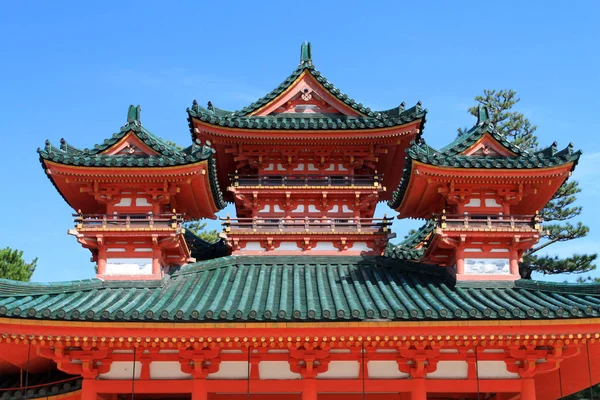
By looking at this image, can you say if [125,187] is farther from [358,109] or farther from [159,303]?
[358,109]

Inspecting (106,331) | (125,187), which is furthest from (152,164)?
(106,331)

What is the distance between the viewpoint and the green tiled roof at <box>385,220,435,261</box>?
22094 mm

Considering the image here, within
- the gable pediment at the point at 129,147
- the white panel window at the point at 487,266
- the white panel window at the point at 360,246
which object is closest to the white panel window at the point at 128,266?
the gable pediment at the point at 129,147

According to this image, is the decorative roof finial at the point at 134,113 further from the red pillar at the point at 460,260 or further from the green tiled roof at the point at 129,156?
the red pillar at the point at 460,260

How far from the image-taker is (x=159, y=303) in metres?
14.4

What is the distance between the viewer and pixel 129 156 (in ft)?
54.9

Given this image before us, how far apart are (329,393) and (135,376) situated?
4.78 meters

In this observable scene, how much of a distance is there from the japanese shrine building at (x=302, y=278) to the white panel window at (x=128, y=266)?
0.04 metres

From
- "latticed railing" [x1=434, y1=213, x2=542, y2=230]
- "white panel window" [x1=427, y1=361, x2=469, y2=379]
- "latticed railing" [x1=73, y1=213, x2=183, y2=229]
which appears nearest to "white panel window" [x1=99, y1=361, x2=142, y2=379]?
"latticed railing" [x1=73, y1=213, x2=183, y2=229]

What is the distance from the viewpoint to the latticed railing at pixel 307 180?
19281 mm

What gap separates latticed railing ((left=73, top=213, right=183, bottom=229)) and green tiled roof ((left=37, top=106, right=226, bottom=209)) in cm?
138

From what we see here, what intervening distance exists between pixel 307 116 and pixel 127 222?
7.12m

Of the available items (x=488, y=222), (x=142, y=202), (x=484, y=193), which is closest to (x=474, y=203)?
→ (x=484, y=193)

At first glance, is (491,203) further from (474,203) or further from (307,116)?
(307,116)
